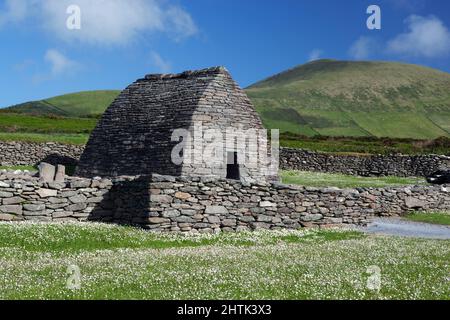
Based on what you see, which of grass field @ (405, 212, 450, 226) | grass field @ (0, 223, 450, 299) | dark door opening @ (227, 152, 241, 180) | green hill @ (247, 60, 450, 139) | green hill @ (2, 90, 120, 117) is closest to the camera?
grass field @ (0, 223, 450, 299)

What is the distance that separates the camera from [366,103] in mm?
150625

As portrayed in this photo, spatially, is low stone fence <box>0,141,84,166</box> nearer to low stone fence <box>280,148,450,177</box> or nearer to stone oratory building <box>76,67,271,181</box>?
stone oratory building <box>76,67,271,181</box>

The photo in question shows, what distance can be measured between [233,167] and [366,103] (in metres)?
129

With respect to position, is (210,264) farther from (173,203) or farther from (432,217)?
(432,217)

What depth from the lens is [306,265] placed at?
1293 cm

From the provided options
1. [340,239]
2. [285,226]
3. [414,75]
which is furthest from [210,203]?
[414,75]

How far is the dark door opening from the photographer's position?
28656mm

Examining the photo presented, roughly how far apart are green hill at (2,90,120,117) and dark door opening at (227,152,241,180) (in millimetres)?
107408

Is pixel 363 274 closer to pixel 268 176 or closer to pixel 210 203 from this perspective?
pixel 210 203

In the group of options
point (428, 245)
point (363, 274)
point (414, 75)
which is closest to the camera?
point (363, 274)

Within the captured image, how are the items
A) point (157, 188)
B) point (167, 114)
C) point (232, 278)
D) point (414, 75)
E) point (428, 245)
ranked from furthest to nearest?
point (414, 75) < point (167, 114) < point (157, 188) < point (428, 245) < point (232, 278)

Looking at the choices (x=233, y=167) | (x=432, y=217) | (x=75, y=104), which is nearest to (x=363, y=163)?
(x=432, y=217)

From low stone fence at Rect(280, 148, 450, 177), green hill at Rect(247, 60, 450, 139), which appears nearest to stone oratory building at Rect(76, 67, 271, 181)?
low stone fence at Rect(280, 148, 450, 177)
